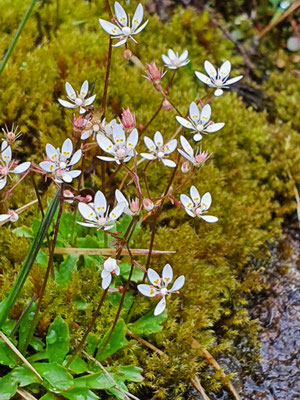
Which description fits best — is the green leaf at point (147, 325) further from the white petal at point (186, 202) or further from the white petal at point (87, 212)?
the white petal at point (87, 212)

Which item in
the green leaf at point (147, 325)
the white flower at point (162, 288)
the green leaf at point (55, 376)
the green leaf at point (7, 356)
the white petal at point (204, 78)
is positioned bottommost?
the green leaf at point (147, 325)

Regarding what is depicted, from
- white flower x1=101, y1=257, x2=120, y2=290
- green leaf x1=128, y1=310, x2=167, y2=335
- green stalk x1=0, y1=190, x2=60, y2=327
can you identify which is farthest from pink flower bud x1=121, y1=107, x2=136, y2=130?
green leaf x1=128, y1=310, x2=167, y2=335

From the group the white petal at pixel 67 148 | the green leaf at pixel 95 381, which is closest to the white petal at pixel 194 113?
the white petal at pixel 67 148

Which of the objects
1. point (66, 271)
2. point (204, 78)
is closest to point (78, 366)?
point (66, 271)

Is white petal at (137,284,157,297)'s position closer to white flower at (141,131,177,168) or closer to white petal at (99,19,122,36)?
white flower at (141,131,177,168)

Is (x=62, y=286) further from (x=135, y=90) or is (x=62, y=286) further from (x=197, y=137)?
(x=135, y=90)

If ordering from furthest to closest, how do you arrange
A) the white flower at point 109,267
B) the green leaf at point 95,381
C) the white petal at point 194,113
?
1. the green leaf at point 95,381
2. the white petal at point 194,113
3. the white flower at point 109,267

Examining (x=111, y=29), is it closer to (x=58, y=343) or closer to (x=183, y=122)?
(x=183, y=122)
